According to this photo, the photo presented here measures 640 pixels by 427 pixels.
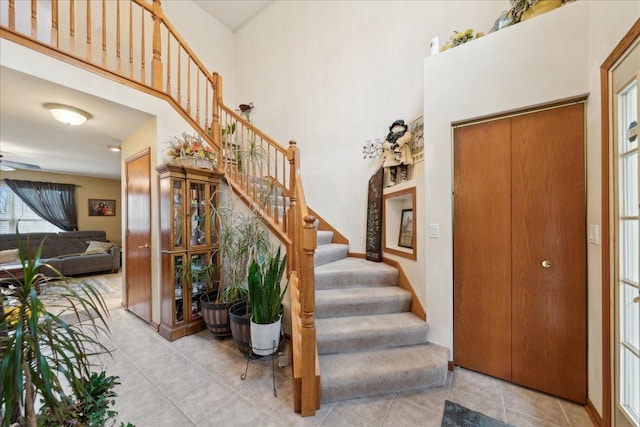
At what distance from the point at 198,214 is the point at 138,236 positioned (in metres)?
0.97

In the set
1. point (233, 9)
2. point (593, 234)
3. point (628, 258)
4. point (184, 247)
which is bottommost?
point (184, 247)

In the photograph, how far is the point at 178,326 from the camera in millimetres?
2520

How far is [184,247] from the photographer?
2568 mm

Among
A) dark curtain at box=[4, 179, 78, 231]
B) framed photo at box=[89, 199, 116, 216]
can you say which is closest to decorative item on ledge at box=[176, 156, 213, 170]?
dark curtain at box=[4, 179, 78, 231]

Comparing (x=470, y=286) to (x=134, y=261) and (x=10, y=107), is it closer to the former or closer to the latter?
(x=134, y=261)

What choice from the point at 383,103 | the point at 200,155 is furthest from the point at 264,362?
the point at 383,103

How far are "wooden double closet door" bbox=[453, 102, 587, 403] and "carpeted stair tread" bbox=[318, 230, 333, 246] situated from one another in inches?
64.2

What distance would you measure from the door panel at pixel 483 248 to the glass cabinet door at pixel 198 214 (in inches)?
99.5

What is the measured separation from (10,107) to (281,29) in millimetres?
3608

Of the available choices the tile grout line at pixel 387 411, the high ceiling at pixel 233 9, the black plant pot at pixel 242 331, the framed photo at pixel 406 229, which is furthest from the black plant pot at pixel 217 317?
the high ceiling at pixel 233 9

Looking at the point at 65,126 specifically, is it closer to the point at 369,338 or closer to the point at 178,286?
the point at 178,286

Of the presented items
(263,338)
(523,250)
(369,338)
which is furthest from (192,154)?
(523,250)

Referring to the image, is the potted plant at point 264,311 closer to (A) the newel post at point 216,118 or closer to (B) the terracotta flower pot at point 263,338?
(B) the terracotta flower pot at point 263,338

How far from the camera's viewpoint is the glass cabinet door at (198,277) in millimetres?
2611
